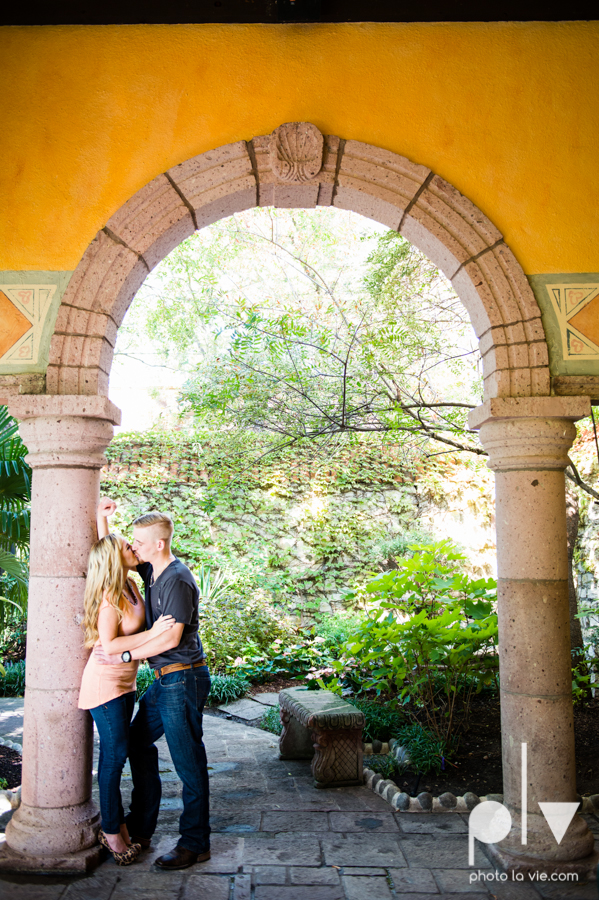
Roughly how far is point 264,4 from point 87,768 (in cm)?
383

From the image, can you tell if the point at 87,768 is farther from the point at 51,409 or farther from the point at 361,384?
the point at 361,384

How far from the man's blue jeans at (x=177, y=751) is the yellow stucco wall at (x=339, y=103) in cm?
228

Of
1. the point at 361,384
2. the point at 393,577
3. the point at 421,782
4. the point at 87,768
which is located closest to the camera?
the point at 87,768

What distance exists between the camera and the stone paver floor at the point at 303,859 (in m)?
2.59

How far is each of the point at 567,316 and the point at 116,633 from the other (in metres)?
2.61

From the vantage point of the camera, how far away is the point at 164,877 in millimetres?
2693

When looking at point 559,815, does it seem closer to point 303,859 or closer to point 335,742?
point 303,859

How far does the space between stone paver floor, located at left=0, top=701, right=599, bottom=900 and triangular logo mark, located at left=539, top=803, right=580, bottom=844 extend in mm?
215

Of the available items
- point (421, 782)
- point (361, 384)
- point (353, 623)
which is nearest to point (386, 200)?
point (361, 384)

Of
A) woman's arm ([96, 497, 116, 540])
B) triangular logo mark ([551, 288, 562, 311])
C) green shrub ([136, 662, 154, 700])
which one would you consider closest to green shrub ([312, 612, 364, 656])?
green shrub ([136, 662, 154, 700])

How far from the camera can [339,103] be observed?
10.9 ft

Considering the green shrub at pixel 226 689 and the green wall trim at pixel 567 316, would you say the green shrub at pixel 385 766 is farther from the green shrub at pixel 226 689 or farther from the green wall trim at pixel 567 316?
the green wall trim at pixel 567 316

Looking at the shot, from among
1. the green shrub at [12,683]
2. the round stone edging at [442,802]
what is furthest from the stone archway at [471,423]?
the green shrub at [12,683]

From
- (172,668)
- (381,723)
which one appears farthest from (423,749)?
(172,668)
